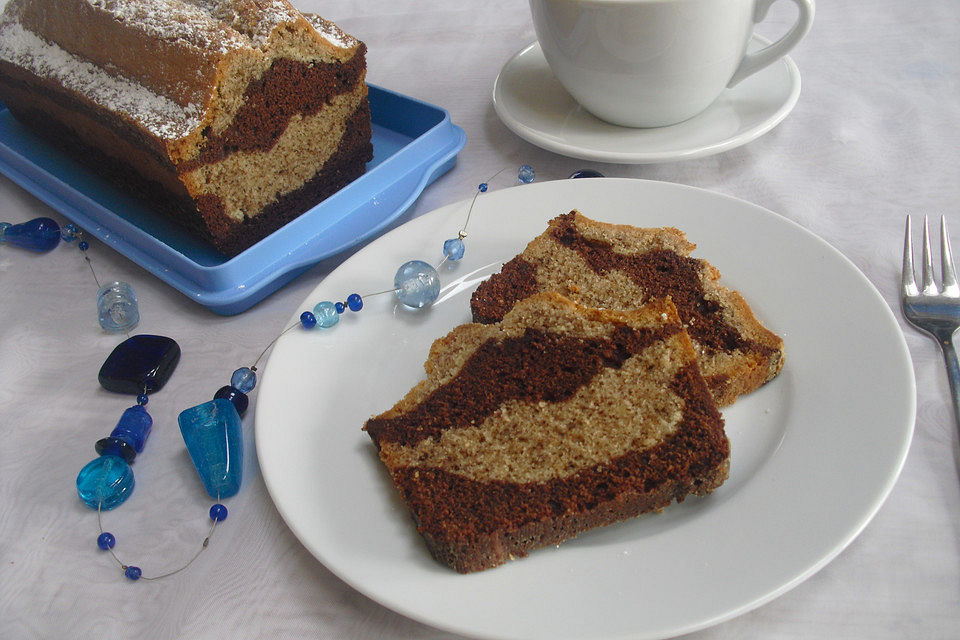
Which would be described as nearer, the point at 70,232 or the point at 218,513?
the point at 218,513

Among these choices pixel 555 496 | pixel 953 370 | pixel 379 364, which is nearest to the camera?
pixel 555 496

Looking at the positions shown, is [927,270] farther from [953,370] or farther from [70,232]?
[70,232]

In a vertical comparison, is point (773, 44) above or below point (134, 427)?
above

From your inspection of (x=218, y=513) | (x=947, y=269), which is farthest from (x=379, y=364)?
(x=947, y=269)

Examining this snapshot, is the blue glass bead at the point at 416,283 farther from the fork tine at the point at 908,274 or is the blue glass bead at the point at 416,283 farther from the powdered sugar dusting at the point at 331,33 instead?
the fork tine at the point at 908,274

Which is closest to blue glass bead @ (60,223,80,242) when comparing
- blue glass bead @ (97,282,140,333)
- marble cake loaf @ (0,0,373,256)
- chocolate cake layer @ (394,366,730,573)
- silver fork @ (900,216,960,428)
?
marble cake loaf @ (0,0,373,256)

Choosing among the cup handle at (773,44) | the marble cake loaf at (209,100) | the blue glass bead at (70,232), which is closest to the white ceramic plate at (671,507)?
the marble cake loaf at (209,100)
